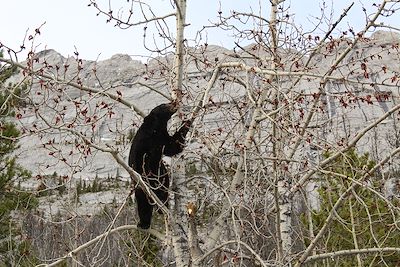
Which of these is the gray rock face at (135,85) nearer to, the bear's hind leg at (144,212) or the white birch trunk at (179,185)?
the white birch trunk at (179,185)

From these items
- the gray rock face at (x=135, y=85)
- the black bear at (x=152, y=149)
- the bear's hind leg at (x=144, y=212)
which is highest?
the gray rock face at (x=135, y=85)

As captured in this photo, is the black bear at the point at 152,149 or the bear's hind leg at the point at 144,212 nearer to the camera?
the black bear at the point at 152,149

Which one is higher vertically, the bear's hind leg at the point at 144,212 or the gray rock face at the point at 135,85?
the gray rock face at the point at 135,85

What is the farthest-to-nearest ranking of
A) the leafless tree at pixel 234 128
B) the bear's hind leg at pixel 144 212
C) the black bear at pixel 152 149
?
the bear's hind leg at pixel 144 212, the black bear at pixel 152 149, the leafless tree at pixel 234 128

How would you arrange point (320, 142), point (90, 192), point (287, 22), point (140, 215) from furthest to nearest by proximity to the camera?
1. point (90, 192)
2. point (140, 215)
3. point (287, 22)
4. point (320, 142)

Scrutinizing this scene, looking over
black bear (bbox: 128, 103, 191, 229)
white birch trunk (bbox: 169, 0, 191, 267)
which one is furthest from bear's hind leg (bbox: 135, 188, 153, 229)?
white birch trunk (bbox: 169, 0, 191, 267)

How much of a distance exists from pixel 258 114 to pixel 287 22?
40.4 inches

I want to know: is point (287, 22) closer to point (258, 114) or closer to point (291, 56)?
point (291, 56)

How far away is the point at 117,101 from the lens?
4805mm

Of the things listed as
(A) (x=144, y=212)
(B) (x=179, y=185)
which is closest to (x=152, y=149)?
(A) (x=144, y=212)

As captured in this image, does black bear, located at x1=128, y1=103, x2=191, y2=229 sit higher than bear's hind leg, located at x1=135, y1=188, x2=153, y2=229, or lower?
higher

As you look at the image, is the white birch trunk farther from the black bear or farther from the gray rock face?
the black bear

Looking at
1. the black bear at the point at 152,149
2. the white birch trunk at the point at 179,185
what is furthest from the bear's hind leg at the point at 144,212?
the white birch trunk at the point at 179,185

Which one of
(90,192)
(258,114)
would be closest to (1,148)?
(258,114)
